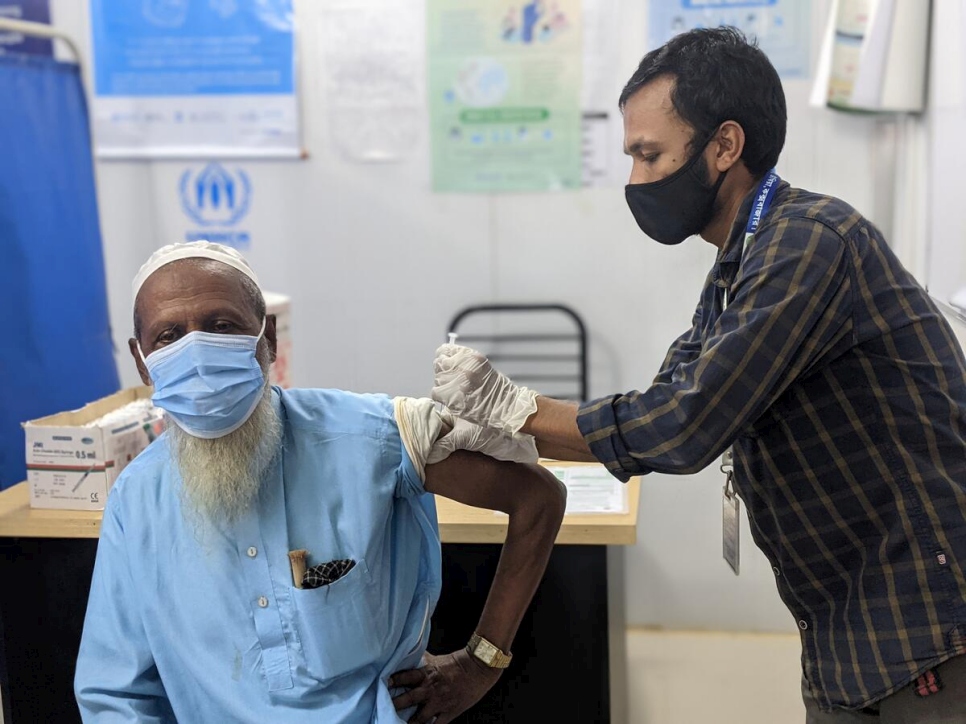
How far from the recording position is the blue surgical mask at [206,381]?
1.28m

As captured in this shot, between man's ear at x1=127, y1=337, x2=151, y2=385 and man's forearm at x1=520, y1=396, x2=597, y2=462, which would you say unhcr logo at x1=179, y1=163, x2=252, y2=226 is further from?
man's forearm at x1=520, y1=396, x2=597, y2=462

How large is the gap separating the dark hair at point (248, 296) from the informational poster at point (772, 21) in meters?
1.83

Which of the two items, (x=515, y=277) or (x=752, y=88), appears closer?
(x=752, y=88)

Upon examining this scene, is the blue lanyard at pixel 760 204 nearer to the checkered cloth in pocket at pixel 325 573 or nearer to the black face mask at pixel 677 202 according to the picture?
the black face mask at pixel 677 202

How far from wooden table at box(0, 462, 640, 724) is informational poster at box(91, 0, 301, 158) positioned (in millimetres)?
1619

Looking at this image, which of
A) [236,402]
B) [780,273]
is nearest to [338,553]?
[236,402]

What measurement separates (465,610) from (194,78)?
214cm

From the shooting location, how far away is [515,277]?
3.06 m

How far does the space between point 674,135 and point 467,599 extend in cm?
93

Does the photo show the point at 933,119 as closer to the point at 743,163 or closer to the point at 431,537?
the point at 743,163

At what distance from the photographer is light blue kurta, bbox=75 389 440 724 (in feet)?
4.27

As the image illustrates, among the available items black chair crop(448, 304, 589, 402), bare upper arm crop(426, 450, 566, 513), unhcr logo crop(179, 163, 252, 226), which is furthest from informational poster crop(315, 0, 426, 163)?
bare upper arm crop(426, 450, 566, 513)

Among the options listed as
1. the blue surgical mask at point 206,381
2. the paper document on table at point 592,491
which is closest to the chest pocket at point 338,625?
the blue surgical mask at point 206,381

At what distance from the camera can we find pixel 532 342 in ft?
10.1
